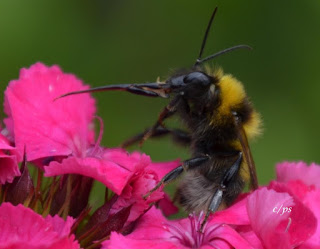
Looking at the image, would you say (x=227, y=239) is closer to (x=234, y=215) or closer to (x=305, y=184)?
(x=234, y=215)

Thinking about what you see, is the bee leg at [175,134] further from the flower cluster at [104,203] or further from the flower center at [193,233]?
the flower center at [193,233]

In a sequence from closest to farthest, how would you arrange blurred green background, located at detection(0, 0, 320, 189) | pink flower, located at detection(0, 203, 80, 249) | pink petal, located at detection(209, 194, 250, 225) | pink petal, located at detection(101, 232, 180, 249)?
1. pink flower, located at detection(0, 203, 80, 249)
2. pink petal, located at detection(101, 232, 180, 249)
3. pink petal, located at detection(209, 194, 250, 225)
4. blurred green background, located at detection(0, 0, 320, 189)

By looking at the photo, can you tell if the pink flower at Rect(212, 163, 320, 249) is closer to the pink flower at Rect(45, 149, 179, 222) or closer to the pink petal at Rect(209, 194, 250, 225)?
the pink petal at Rect(209, 194, 250, 225)

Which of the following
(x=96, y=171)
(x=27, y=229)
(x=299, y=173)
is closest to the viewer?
(x=27, y=229)

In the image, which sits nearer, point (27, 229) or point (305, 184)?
point (27, 229)

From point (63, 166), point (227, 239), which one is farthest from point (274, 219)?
point (63, 166)

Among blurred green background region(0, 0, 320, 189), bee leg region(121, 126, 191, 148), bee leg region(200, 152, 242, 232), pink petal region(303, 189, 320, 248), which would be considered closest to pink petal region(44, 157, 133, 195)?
bee leg region(200, 152, 242, 232)

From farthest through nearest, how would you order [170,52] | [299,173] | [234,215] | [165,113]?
[170,52]
[299,173]
[165,113]
[234,215]

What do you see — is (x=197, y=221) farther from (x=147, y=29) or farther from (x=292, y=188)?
(x=147, y=29)
